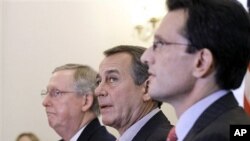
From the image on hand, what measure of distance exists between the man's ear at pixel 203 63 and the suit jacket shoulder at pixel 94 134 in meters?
Result: 1.03

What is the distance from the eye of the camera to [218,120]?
1133mm

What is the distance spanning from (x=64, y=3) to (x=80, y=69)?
147cm

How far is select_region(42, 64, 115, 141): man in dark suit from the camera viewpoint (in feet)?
7.70

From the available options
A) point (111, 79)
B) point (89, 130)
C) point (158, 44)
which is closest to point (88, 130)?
point (89, 130)

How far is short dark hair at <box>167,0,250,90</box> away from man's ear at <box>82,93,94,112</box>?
1189 millimetres

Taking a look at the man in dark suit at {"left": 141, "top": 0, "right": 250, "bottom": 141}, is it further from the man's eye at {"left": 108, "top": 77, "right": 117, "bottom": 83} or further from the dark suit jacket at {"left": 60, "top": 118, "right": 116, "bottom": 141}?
the dark suit jacket at {"left": 60, "top": 118, "right": 116, "bottom": 141}

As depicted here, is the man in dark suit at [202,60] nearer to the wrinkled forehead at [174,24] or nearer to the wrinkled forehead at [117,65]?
the wrinkled forehead at [174,24]

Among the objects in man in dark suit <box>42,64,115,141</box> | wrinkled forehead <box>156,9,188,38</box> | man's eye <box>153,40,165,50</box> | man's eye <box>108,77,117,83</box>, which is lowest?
man in dark suit <box>42,64,115,141</box>

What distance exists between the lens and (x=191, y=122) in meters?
1.20

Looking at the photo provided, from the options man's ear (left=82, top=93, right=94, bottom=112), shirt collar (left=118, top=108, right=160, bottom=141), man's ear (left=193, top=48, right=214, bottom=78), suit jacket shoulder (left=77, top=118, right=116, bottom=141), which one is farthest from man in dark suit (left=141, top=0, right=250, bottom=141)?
man's ear (left=82, top=93, right=94, bottom=112)

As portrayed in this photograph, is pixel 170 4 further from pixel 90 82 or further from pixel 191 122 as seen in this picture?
pixel 90 82

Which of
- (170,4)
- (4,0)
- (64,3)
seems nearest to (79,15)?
(64,3)

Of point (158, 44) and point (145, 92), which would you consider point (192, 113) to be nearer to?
point (158, 44)

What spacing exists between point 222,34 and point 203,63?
90 millimetres
